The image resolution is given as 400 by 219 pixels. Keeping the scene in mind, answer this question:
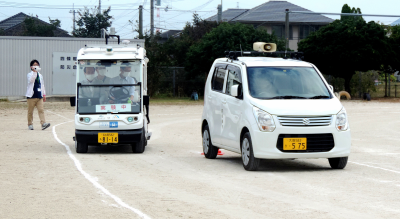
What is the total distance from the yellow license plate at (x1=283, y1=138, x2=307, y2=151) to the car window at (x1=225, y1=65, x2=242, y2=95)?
1755mm

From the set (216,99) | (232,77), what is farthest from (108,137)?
(232,77)

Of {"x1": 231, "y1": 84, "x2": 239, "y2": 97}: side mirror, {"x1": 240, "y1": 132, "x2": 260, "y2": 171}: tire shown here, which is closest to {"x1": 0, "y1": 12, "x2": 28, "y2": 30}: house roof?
{"x1": 231, "y1": 84, "x2": 239, "y2": 97}: side mirror

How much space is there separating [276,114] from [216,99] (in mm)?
2484

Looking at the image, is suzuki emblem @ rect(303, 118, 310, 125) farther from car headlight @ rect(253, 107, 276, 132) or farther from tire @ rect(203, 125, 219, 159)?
tire @ rect(203, 125, 219, 159)

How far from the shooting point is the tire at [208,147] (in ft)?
42.5

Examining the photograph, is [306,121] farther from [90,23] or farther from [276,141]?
[90,23]

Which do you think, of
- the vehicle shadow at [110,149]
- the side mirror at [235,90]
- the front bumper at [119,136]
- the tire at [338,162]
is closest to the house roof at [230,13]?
the vehicle shadow at [110,149]

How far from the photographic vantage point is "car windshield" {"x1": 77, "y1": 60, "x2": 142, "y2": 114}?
14.2 meters

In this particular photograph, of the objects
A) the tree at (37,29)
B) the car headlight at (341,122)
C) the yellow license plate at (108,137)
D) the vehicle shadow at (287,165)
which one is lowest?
the vehicle shadow at (287,165)

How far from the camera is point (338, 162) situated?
36.3 ft

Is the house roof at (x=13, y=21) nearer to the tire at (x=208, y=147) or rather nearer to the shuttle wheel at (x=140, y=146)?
the shuttle wheel at (x=140, y=146)

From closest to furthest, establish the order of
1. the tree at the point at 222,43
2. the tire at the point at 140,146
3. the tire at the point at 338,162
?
the tire at the point at 338,162 → the tire at the point at 140,146 → the tree at the point at 222,43

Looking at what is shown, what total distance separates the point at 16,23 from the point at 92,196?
8526cm

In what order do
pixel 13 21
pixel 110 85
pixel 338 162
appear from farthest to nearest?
pixel 13 21 → pixel 110 85 → pixel 338 162
